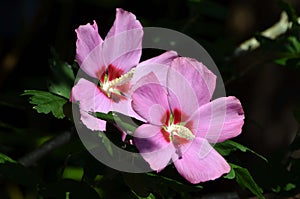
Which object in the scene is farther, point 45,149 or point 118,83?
point 45,149

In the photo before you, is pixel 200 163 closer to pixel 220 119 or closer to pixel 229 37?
pixel 220 119

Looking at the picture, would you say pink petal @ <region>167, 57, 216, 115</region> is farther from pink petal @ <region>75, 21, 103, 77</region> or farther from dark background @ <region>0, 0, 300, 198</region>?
dark background @ <region>0, 0, 300, 198</region>

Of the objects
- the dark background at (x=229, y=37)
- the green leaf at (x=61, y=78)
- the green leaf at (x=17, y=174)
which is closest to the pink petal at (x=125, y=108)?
the green leaf at (x=61, y=78)

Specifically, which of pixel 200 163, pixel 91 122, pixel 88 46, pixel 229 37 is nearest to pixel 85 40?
pixel 88 46

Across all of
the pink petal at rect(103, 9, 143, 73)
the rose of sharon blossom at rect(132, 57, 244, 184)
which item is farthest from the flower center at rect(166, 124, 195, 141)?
the pink petal at rect(103, 9, 143, 73)

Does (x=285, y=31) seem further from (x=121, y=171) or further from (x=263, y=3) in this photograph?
(x=263, y=3)
